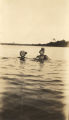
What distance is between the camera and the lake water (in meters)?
1.52

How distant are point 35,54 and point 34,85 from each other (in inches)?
8.7

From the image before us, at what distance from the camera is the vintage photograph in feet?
5.18

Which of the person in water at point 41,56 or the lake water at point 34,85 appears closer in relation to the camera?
the lake water at point 34,85

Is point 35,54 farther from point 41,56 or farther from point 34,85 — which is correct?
point 34,85

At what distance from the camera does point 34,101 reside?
5.12ft

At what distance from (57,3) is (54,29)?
186 mm

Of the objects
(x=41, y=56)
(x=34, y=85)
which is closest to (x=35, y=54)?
(x=41, y=56)

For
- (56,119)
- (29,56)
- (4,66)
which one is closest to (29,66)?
(29,56)

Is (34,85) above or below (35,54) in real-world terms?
below

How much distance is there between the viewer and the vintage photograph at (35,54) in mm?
1579

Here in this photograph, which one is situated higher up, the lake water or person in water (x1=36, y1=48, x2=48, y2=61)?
person in water (x1=36, y1=48, x2=48, y2=61)

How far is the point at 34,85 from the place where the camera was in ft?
5.31

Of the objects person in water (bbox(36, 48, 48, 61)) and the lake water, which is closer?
the lake water

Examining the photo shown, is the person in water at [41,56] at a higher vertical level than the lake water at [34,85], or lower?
higher
